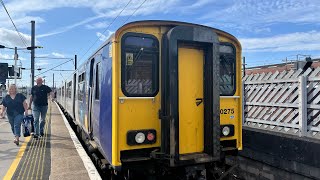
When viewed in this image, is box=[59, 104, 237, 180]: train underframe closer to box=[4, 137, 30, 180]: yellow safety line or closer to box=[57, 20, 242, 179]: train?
box=[57, 20, 242, 179]: train

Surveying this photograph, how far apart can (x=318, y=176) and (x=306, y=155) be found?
0.43 m

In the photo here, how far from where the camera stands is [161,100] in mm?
4559

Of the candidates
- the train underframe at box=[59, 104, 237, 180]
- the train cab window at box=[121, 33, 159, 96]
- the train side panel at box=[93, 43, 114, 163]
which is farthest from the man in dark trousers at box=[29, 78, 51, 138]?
the train cab window at box=[121, 33, 159, 96]

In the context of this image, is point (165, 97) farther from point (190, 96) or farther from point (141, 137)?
point (141, 137)

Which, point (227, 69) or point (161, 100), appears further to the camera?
point (227, 69)

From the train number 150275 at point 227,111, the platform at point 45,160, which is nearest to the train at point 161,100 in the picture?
the train number 150275 at point 227,111

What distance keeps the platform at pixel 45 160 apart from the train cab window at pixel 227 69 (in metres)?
2.60

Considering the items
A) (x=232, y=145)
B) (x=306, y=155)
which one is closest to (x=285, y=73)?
(x=306, y=155)

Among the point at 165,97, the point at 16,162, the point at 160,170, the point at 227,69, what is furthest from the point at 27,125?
the point at 227,69

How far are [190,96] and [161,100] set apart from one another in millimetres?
450

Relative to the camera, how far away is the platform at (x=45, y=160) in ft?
18.5

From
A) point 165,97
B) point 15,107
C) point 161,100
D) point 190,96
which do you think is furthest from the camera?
point 15,107

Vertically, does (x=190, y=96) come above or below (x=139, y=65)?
below

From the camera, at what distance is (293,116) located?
6.72 meters
